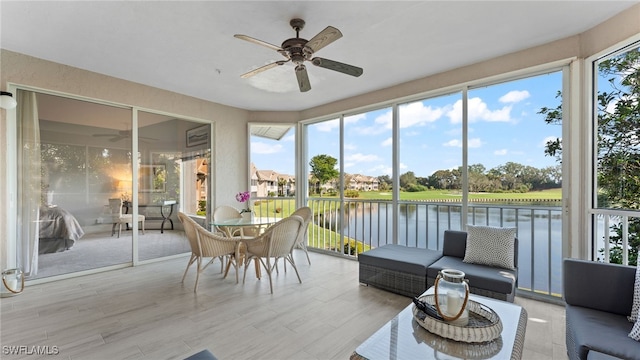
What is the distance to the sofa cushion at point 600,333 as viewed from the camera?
4.38 ft

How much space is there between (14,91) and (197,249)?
2.78 metres

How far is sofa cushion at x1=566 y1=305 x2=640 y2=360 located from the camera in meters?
1.33

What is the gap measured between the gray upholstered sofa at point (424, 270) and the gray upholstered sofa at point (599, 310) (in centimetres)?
58

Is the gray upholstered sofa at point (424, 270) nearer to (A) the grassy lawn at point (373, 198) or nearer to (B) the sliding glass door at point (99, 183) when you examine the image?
(A) the grassy lawn at point (373, 198)

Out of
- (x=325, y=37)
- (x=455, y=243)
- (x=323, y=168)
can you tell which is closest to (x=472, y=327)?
(x=455, y=243)

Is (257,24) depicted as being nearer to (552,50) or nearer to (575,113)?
(552,50)

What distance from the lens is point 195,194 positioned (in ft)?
15.9

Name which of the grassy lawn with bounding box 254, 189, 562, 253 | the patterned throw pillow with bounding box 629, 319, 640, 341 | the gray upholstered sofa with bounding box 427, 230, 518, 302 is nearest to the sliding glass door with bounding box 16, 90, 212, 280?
the grassy lawn with bounding box 254, 189, 562, 253

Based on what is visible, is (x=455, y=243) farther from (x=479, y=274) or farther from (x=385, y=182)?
(x=385, y=182)

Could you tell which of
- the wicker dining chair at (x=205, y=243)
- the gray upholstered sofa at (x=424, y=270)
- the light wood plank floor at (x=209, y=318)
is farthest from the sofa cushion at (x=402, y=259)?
the wicker dining chair at (x=205, y=243)

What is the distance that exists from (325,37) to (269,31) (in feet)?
2.79

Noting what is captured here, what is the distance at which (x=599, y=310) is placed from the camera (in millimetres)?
1757

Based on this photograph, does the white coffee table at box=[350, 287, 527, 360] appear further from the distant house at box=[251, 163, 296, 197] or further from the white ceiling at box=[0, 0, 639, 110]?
the distant house at box=[251, 163, 296, 197]

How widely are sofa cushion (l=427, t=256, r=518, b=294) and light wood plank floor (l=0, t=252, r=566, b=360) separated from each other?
0.37 m
